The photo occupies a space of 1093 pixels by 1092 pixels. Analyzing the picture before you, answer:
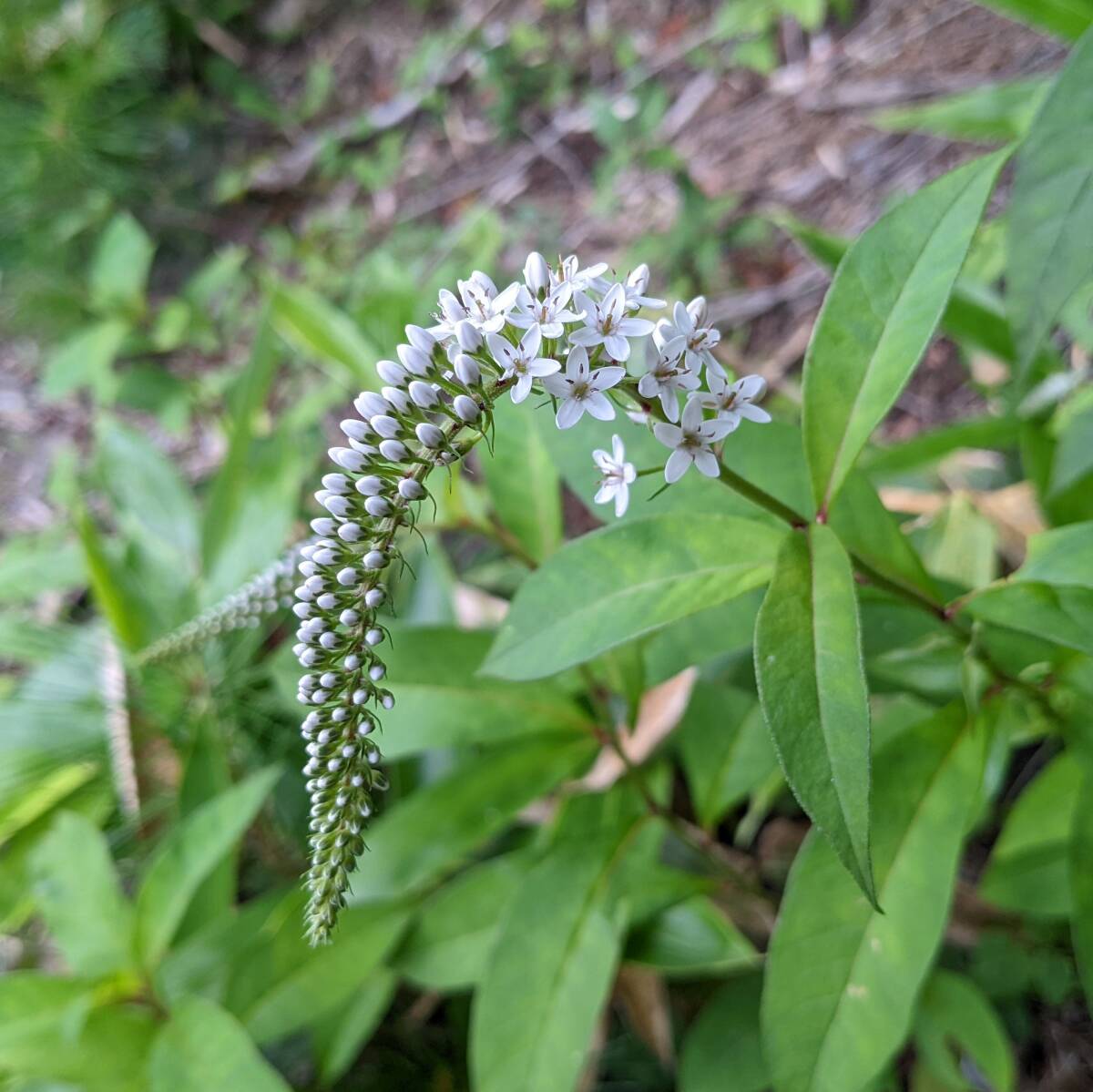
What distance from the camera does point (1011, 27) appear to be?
385 cm

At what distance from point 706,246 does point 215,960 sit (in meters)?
3.17

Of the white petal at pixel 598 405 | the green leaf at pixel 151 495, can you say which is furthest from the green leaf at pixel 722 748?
the green leaf at pixel 151 495

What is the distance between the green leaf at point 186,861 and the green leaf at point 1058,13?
231 cm

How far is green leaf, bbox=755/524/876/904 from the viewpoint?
3.43ft

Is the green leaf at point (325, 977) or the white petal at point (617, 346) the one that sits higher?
the white petal at point (617, 346)

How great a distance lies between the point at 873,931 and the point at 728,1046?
79 cm

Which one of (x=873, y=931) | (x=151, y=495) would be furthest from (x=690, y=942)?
(x=151, y=495)

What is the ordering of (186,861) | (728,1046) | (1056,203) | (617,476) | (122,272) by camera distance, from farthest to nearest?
1. (122,272)
2. (186,861)
3. (728,1046)
4. (1056,203)
5. (617,476)

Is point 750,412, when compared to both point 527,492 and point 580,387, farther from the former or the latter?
point 527,492

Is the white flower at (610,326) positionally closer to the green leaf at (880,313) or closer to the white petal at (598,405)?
the white petal at (598,405)

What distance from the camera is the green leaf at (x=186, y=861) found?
2.22m

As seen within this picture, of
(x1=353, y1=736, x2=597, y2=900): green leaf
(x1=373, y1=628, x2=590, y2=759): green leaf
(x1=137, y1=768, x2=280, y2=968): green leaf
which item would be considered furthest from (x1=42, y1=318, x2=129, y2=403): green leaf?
(x1=353, y1=736, x2=597, y2=900): green leaf

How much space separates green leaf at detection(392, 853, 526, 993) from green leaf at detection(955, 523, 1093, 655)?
1307 mm

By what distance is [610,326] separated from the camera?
1.16 meters
